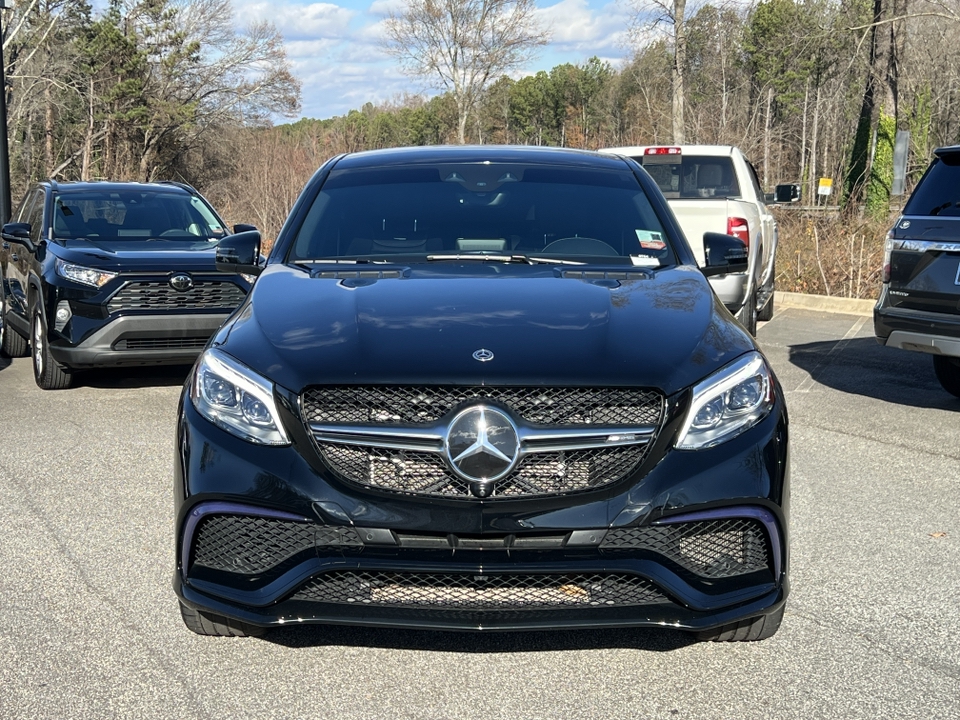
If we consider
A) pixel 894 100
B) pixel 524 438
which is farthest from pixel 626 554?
pixel 894 100

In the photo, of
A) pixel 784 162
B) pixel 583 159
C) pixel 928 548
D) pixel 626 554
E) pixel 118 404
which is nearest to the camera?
pixel 626 554

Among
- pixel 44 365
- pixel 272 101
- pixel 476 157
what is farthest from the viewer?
pixel 272 101

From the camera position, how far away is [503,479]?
3225 millimetres

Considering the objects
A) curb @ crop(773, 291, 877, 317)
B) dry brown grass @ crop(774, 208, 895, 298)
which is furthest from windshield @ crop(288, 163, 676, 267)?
dry brown grass @ crop(774, 208, 895, 298)

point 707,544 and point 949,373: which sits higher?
point 707,544

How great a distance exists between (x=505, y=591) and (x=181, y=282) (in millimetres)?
6560

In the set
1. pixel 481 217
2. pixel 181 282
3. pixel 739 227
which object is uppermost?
pixel 481 217

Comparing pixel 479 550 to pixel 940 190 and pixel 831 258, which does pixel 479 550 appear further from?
pixel 831 258

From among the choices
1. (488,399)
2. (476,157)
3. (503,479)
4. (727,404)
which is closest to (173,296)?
(476,157)

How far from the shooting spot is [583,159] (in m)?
5.55

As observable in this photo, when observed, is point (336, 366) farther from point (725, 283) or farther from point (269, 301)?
point (725, 283)

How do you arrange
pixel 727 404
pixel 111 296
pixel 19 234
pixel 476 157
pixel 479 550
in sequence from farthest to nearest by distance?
pixel 19 234
pixel 111 296
pixel 476 157
pixel 727 404
pixel 479 550

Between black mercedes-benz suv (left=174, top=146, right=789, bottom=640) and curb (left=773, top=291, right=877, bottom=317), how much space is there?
37.3 ft

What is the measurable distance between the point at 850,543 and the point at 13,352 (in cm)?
895
